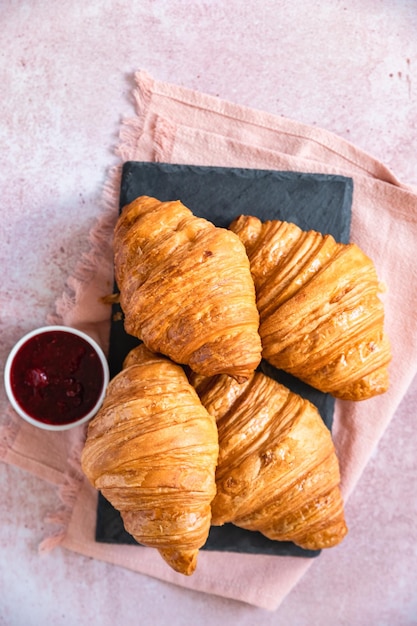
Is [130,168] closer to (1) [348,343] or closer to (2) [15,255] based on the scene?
(2) [15,255]

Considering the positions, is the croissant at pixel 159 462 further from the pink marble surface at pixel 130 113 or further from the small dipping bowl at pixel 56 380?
the pink marble surface at pixel 130 113

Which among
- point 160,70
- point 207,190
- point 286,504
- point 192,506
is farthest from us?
point 160,70

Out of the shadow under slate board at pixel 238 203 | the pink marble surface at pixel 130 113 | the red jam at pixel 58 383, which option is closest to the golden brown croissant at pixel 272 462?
the shadow under slate board at pixel 238 203

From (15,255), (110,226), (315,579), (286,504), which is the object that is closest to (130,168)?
(110,226)

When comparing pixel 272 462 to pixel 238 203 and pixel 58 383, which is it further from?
pixel 238 203

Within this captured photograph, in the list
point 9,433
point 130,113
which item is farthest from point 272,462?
point 130,113
